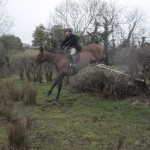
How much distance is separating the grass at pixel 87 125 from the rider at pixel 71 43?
200cm

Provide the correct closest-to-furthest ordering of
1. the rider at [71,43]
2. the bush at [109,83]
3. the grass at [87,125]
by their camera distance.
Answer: the grass at [87,125] → the bush at [109,83] → the rider at [71,43]

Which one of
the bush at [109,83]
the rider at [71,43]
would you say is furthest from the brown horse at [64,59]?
the bush at [109,83]

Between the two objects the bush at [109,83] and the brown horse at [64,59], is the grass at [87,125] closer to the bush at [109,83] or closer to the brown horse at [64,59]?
the bush at [109,83]

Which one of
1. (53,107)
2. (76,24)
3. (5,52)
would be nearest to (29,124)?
(53,107)

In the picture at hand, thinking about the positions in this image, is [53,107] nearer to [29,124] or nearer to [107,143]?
[29,124]

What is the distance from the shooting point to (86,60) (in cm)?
1352

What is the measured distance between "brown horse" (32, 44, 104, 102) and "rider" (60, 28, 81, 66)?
0.26 meters

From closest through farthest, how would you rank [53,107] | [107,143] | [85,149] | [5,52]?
[85,149], [107,143], [53,107], [5,52]

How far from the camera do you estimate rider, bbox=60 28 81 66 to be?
508 inches

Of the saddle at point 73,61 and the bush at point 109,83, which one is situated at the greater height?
the saddle at point 73,61

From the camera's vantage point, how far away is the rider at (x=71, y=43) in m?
12.9

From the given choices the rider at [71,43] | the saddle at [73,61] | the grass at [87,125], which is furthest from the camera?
the saddle at [73,61]

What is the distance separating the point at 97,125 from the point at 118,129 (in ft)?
2.19

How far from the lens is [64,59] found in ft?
43.6
